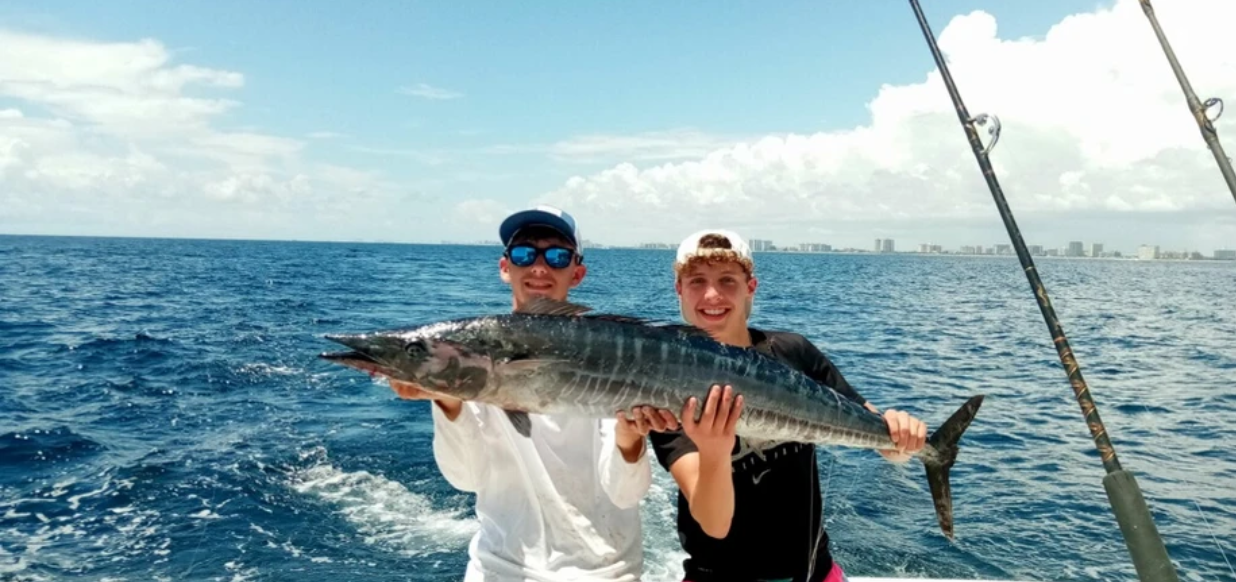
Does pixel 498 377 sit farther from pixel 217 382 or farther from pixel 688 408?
pixel 217 382

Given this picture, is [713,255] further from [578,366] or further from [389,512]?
[389,512]

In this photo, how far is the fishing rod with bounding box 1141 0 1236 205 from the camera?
4.77m

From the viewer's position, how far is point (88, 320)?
26766 millimetres

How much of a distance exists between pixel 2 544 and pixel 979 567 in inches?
431

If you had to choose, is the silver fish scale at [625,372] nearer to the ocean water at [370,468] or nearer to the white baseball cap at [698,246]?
the white baseball cap at [698,246]

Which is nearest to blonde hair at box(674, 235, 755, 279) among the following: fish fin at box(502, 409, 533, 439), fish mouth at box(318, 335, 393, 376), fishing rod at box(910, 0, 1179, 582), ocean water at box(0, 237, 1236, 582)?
fish fin at box(502, 409, 533, 439)

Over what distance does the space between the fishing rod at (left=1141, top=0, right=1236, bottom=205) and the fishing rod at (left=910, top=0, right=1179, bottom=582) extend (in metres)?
1.22

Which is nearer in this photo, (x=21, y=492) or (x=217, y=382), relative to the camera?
(x=21, y=492)

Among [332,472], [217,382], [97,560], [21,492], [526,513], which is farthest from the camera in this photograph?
[217,382]

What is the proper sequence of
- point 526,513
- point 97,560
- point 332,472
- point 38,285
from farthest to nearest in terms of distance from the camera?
point 38,285 < point 332,472 < point 97,560 < point 526,513

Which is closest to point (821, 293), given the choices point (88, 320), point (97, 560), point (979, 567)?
point (88, 320)

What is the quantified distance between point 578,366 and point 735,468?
1.02 meters

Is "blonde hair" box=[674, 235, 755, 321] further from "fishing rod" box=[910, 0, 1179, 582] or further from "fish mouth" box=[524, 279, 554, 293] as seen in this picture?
"fishing rod" box=[910, 0, 1179, 582]

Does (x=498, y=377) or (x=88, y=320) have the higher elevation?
(x=498, y=377)
